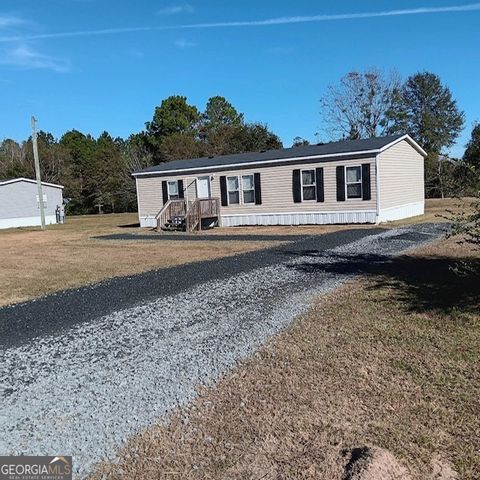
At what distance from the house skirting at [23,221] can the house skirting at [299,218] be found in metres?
16.0

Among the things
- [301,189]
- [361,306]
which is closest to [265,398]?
[361,306]

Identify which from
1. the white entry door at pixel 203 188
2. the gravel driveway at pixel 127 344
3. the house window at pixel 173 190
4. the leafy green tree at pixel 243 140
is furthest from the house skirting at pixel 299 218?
the leafy green tree at pixel 243 140

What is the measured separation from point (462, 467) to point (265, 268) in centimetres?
598

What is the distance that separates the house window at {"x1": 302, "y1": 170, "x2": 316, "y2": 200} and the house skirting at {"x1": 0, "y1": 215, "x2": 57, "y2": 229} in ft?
64.1

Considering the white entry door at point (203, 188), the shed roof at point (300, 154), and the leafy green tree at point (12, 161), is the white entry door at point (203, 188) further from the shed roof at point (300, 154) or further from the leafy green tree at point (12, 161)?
the leafy green tree at point (12, 161)

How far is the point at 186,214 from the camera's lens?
61.0 feet

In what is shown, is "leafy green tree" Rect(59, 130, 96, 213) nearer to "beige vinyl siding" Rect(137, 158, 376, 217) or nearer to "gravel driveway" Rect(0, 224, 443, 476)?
"beige vinyl siding" Rect(137, 158, 376, 217)

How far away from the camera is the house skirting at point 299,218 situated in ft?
55.5

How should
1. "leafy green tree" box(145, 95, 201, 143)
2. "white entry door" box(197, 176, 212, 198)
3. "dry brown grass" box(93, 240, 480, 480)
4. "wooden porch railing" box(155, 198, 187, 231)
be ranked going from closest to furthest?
"dry brown grass" box(93, 240, 480, 480) → "wooden porch railing" box(155, 198, 187, 231) → "white entry door" box(197, 176, 212, 198) → "leafy green tree" box(145, 95, 201, 143)

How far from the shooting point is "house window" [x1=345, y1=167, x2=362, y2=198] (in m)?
16.9

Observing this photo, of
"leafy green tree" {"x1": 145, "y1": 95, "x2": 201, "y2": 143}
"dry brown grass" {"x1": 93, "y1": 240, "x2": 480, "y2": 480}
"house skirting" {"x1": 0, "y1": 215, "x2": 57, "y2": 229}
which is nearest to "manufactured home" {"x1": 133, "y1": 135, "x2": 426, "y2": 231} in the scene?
"house skirting" {"x1": 0, "y1": 215, "x2": 57, "y2": 229}

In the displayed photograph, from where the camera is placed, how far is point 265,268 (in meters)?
8.35

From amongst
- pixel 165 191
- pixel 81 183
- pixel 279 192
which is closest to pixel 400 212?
pixel 279 192

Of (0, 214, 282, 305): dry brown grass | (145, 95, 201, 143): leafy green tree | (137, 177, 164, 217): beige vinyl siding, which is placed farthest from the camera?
(145, 95, 201, 143): leafy green tree
